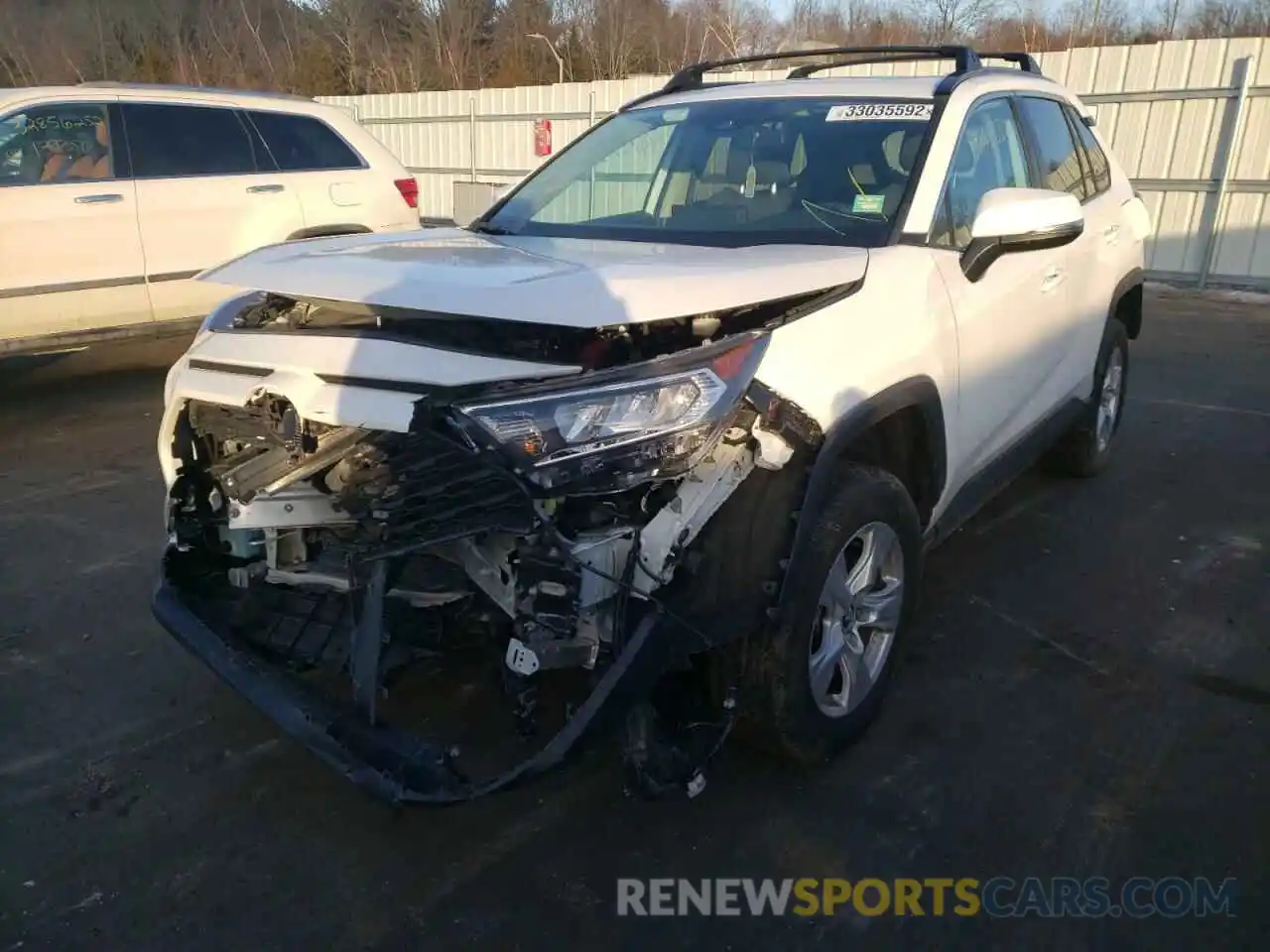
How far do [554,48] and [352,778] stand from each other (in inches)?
1126

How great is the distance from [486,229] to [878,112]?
4.95 feet

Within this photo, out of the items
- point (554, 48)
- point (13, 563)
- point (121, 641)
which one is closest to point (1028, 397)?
point (121, 641)

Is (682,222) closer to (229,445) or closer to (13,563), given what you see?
(229,445)

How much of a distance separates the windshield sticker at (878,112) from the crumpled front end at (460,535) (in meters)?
1.51

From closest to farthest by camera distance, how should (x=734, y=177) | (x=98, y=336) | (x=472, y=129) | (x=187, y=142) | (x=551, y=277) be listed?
(x=551, y=277), (x=734, y=177), (x=98, y=336), (x=187, y=142), (x=472, y=129)

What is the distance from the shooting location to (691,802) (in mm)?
2750

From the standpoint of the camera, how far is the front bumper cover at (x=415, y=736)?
7.17ft

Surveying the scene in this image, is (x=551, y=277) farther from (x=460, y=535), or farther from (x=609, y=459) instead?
(x=460, y=535)

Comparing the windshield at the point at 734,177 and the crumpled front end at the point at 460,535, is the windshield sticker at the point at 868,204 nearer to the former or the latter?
the windshield at the point at 734,177

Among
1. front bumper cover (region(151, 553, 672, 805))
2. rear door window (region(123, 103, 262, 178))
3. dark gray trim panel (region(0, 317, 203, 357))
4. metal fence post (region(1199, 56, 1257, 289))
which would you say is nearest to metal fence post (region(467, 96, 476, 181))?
rear door window (region(123, 103, 262, 178))

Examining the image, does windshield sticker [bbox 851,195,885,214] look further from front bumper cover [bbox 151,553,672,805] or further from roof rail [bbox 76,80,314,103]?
roof rail [bbox 76,80,314,103]

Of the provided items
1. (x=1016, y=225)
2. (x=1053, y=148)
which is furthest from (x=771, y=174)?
(x=1053, y=148)

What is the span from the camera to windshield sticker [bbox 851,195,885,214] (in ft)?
10.5

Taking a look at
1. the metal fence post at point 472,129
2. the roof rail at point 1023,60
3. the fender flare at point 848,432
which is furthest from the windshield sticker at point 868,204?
the metal fence post at point 472,129
